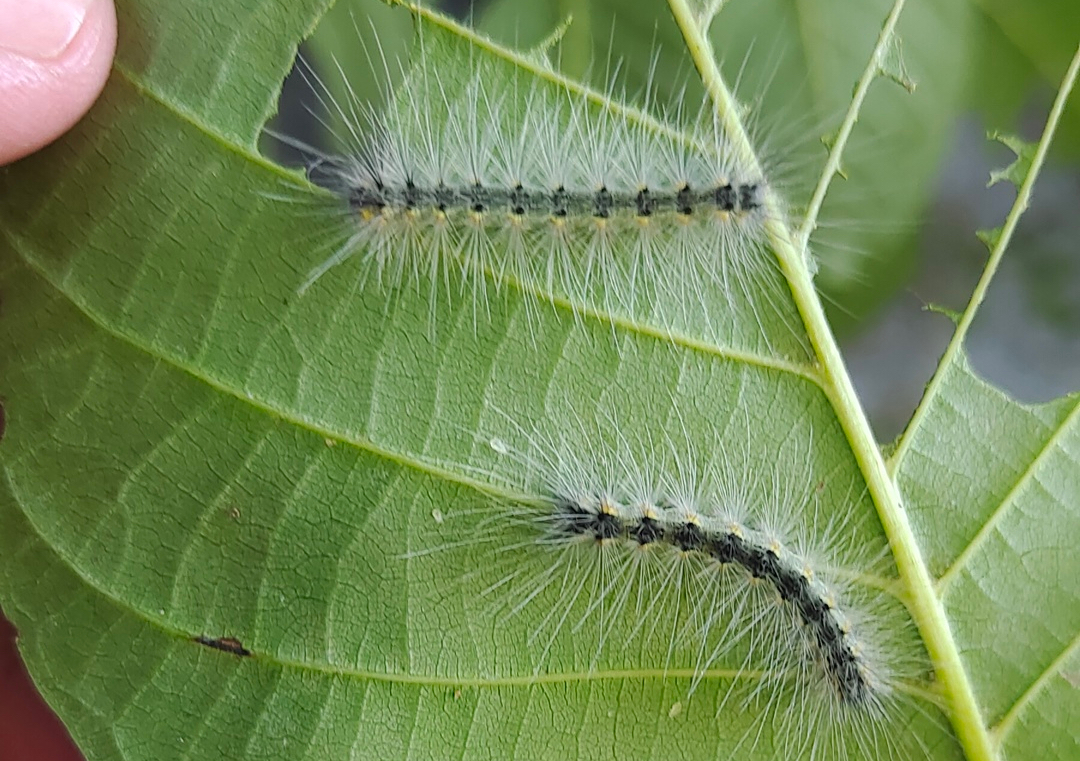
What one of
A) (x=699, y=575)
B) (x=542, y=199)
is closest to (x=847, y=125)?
(x=542, y=199)

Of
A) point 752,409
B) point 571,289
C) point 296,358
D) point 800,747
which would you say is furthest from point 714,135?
point 800,747

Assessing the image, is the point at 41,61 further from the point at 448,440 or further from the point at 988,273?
the point at 988,273

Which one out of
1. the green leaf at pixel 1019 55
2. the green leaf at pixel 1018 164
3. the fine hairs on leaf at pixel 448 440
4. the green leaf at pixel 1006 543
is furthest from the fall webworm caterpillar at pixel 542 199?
the green leaf at pixel 1019 55

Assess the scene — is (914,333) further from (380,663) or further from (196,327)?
(196,327)

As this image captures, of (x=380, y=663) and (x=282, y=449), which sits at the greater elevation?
(x=282, y=449)

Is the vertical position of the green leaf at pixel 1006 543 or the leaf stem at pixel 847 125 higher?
the leaf stem at pixel 847 125

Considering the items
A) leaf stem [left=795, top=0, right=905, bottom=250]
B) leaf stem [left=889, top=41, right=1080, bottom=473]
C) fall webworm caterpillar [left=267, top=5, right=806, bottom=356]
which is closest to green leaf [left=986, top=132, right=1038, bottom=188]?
leaf stem [left=889, top=41, right=1080, bottom=473]

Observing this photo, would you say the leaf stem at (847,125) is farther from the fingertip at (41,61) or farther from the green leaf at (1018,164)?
the fingertip at (41,61)
